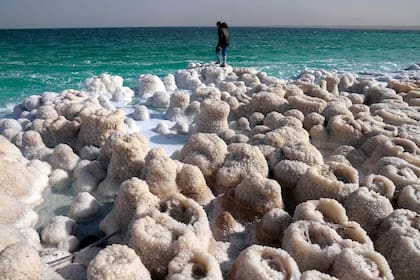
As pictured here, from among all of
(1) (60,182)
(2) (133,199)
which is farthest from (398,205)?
(1) (60,182)

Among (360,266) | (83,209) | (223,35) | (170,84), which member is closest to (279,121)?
(83,209)

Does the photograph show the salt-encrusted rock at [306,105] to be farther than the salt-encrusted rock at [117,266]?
Yes

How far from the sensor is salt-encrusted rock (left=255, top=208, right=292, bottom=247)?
182cm

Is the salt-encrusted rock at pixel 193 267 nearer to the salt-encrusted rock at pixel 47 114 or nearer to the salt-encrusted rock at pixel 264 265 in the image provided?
the salt-encrusted rock at pixel 264 265

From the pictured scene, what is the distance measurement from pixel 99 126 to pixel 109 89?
11.7 feet

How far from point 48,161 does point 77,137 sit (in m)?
0.42

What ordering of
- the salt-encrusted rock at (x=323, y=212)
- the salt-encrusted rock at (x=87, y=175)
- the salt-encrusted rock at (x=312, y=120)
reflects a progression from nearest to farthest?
the salt-encrusted rock at (x=323, y=212) → the salt-encrusted rock at (x=87, y=175) → the salt-encrusted rock at (x=312, y=120)

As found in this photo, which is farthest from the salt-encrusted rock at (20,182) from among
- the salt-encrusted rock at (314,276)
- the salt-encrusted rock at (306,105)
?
the salt-encrusted rock at (306,105)

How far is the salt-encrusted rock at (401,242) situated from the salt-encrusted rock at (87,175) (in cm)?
193

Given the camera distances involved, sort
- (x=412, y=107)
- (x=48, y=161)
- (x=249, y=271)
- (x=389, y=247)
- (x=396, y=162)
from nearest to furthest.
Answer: (x=249, y=271) → (x=389, y=247) → (x=396, y=162) → (x=48, y=161) → (x=412, y=107)

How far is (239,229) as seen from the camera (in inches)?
81.1

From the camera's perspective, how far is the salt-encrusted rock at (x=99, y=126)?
3.09 meters

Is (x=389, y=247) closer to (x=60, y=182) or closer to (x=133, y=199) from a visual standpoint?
(x=133, y=199)

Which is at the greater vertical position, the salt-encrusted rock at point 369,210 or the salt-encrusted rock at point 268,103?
the salt-encrusted rock at point 268,103
